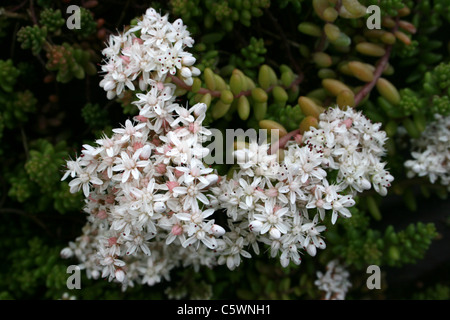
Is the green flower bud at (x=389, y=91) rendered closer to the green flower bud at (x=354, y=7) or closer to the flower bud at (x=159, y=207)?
the green flower bud at (x=354, y=7)

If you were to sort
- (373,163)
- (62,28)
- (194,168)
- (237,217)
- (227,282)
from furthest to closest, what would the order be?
(227,282)
(62,28)
(373,163)
(237,217)
(194,168)

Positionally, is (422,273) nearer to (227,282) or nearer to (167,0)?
(227,282)

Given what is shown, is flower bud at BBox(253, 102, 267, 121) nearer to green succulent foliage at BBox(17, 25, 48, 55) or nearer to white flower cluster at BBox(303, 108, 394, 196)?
white flower cluster at BBox(303, 108, 394, 196)

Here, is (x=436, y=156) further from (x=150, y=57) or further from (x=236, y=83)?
(x=150, y=57)

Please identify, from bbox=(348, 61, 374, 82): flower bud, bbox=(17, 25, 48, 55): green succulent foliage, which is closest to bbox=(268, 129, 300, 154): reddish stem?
bbox=(348, 61, 374, 82): flower bud

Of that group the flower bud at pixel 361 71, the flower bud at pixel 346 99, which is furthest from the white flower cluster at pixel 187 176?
the flower bud at pixel 361 71

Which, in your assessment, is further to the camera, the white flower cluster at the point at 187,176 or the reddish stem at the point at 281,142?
the reddish stem at the point at 281,142
